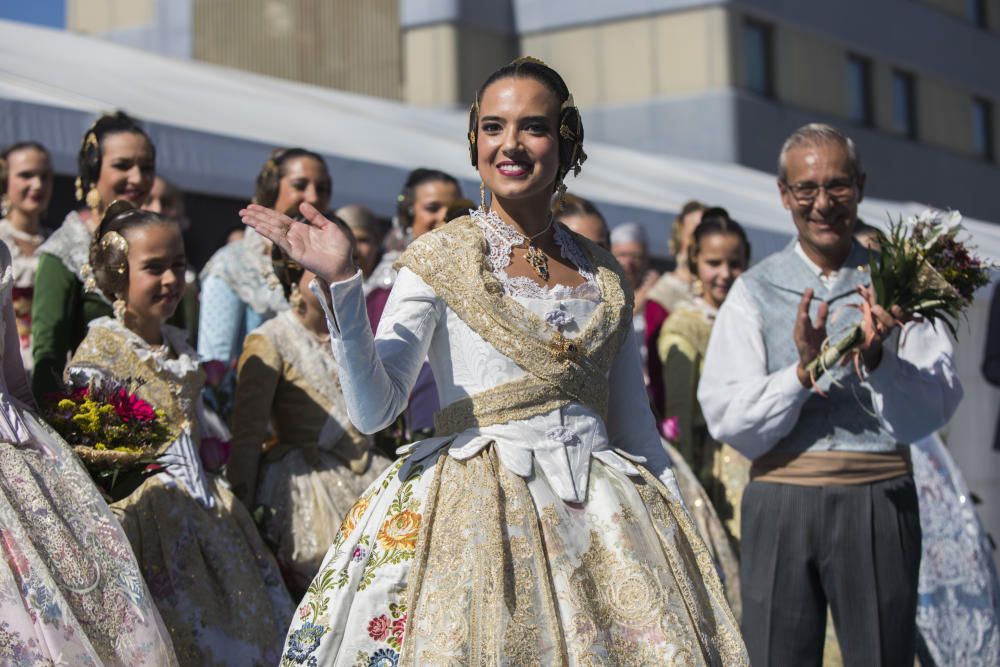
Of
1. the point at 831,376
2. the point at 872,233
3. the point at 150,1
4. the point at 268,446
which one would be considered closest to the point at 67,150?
the point at 268,446

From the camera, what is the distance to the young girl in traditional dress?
4.60 m

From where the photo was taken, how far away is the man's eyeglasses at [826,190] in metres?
4.77

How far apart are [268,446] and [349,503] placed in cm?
41

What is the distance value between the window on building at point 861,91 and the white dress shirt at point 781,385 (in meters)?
21.6

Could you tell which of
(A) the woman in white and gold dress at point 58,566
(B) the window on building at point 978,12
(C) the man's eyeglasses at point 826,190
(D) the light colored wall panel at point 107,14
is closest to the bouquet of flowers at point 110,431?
(A) the woman in white and gold dress at point 58,566

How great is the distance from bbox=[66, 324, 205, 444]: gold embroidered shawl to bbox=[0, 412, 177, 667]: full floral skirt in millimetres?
717

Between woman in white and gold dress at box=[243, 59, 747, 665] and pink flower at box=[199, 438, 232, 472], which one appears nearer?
woman in white and gold dress at box=[243, 59, 747, 665]

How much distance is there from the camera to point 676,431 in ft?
20.4

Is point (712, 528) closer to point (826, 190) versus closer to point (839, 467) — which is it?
point (839, 467)

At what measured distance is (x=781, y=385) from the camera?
15.0ft

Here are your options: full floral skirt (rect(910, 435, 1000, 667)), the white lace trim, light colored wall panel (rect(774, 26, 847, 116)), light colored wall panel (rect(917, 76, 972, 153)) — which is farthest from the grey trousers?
light colored wall panel (rect(917, 76, 972, 153))

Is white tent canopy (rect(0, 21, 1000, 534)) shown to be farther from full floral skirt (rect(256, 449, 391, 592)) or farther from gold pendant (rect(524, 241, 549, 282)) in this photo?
gold pendant (rect(524, 241, 549, 282))

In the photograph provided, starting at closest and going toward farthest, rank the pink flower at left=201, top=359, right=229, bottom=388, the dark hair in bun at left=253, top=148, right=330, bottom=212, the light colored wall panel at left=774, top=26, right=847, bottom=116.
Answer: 1. the pink flower at left=201, top=359, right=229, bottom=388
2. the dark hair in bun at left=253, top=148, right=330, bottom=212
3. the light colored wall panel at left=774, top=26, right=847, bottom=116

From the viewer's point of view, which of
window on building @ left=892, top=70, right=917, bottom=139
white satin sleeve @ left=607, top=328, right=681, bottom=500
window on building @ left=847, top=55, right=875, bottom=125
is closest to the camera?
white satin sleeve @ left=607, top=328, right=681, bottom=500
